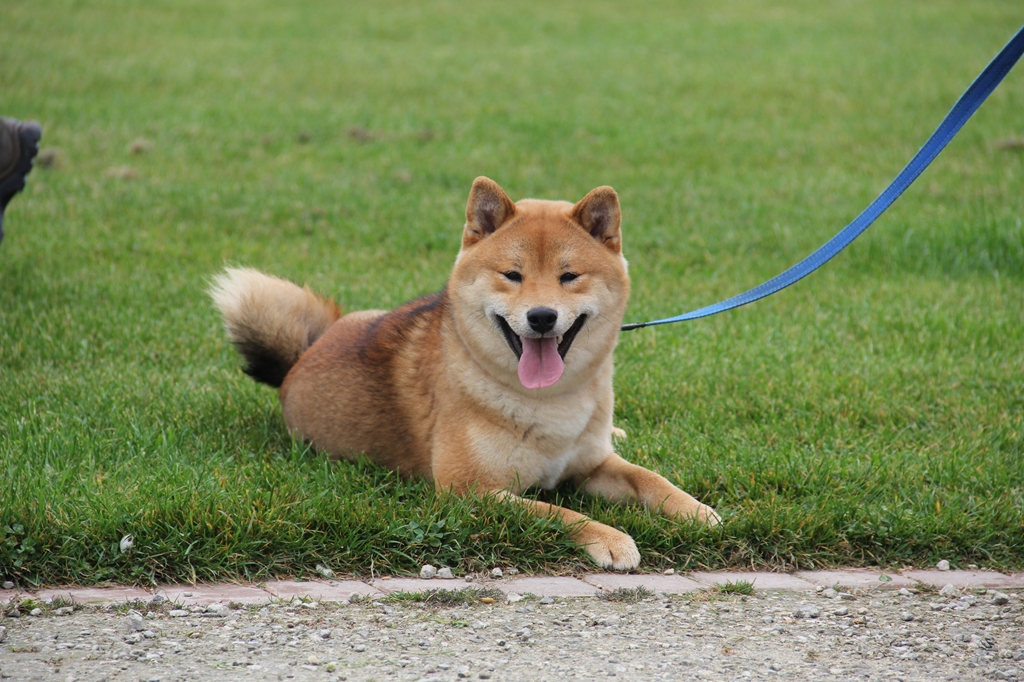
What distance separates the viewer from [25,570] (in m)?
3.34

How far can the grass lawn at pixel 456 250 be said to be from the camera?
3.71 metres

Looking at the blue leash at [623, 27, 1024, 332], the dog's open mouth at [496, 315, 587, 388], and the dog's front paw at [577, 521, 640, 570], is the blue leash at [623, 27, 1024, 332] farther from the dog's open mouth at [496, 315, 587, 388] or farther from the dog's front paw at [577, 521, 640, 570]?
the dog's front paw at [577, 521, 640, 570]

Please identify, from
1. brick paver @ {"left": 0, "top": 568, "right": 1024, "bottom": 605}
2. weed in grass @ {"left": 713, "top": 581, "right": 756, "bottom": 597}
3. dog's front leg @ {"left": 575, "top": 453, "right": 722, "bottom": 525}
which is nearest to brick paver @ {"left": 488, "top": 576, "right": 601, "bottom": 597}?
brick paver @ {"left": 0, "top": 568, "right": 1024, "bottom": 605}

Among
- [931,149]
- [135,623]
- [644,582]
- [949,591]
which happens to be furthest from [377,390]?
[931,149]

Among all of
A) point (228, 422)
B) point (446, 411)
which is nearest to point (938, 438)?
point (446, 411)

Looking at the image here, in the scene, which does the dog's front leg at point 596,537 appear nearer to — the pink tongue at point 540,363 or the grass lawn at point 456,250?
the grass lawn at point 456,250

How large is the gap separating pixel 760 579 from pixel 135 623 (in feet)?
6.50

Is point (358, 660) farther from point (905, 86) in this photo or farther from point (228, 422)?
point (905, 86)

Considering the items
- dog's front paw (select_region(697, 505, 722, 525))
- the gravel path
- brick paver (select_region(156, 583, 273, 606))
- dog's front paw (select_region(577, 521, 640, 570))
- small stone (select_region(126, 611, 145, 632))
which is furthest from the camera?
dog's front paw (select_region(697, 505, 722, 525))

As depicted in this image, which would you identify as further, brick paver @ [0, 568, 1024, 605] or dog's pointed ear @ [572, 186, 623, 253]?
dog's pointed ear @ [572, 186, 623, 253]

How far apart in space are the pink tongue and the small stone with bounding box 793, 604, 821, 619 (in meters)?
1.10

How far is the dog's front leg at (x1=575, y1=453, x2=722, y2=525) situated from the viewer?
382 cm

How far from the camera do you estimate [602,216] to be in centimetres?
386

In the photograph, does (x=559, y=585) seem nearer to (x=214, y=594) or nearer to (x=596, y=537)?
(x=596, y=537)
